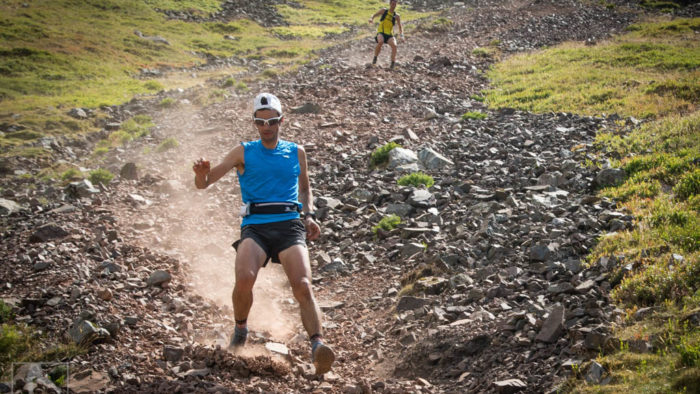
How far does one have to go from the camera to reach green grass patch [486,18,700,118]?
51.1 ft

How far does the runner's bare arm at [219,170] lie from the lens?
635 cm

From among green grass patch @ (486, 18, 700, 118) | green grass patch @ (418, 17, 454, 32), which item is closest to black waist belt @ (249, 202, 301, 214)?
green grass patch @ (486, 18, 700, 118)

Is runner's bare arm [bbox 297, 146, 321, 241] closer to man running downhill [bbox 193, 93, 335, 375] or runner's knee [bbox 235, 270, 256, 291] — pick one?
man running downhill [bbox 193, 93, 335, 375]

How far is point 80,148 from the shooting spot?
17703mm

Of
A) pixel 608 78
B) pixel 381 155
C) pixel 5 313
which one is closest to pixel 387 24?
pixel 608 78

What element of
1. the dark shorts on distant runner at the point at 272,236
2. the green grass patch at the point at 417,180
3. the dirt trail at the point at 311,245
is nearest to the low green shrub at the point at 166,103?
the dirt trail at the point at 311,245

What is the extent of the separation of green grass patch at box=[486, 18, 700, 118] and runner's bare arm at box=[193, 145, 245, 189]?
12155 millimetres

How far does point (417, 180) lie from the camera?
38.0 ft

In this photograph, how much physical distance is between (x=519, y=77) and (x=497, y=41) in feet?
32.5

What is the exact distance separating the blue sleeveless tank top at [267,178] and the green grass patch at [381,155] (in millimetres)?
6384

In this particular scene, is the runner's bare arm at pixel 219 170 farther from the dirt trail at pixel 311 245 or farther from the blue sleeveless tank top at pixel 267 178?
the dirt trail at pixel 311 245

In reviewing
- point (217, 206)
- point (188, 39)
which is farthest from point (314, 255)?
point (188, 39)

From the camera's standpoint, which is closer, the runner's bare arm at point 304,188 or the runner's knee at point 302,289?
the runner's knee at point 302,289

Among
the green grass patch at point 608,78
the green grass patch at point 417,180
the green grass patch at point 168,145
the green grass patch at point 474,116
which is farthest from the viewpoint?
the green grass patch at point 474,116
